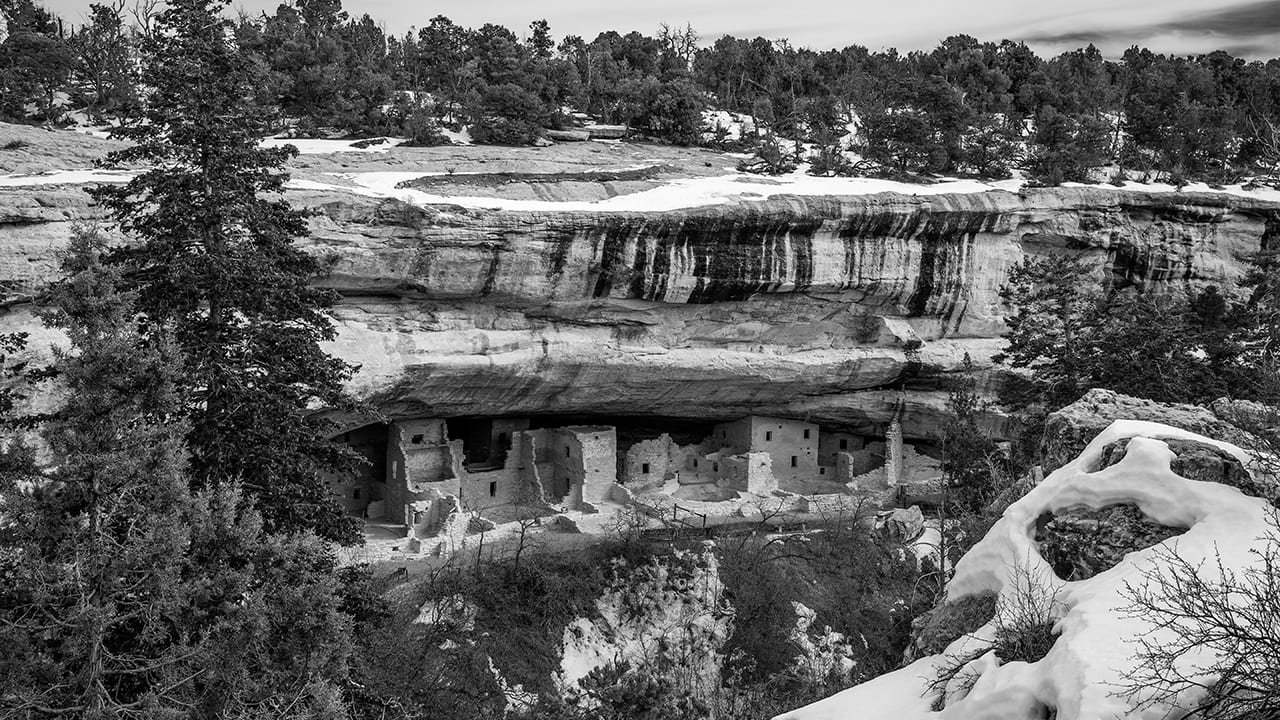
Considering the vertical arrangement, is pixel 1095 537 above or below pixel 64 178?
below

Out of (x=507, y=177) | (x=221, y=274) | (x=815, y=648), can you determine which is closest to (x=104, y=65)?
(x=507, y=177)

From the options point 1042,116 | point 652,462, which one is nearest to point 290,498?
point 652,462

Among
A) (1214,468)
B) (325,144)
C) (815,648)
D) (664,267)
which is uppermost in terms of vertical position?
(325,144)

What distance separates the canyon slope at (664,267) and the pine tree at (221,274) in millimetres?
4829

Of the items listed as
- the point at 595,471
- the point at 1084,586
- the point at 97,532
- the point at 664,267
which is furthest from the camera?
the point at 595,471

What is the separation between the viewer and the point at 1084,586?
702 centimetres

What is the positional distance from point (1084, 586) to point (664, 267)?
14980 millimetres

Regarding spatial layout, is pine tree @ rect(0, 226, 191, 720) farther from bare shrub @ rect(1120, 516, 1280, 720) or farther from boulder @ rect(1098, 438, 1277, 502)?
boulder @ rect(1098, 438, 1277, 502)

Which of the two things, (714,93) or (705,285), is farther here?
(714,93)

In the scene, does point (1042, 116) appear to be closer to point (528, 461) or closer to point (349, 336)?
point (528, 461)

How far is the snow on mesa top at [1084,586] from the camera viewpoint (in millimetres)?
5988

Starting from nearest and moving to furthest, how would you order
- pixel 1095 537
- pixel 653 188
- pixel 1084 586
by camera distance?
pixel 1084 586, pixel 1095 537, pixel 653 188

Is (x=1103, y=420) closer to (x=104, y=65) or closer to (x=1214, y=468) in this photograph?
(x=1214, y=468)

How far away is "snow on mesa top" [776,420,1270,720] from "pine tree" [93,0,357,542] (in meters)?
7.64
